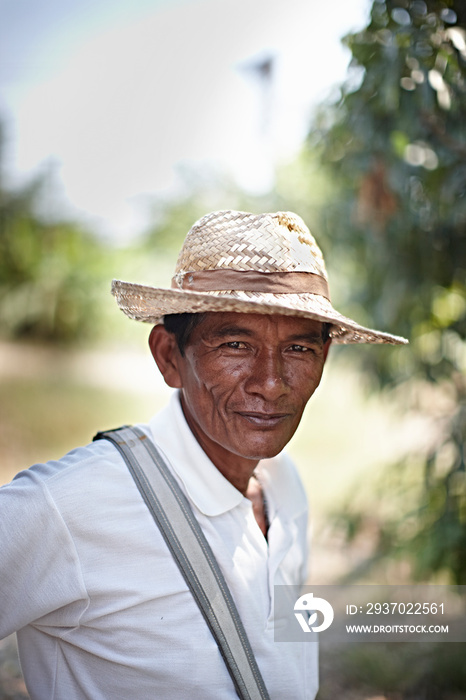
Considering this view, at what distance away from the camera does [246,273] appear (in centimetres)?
138

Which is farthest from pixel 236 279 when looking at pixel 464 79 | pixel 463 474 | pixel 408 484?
pixel 408 484

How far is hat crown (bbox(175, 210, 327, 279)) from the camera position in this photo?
139 cm

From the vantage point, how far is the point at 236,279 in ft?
4.51

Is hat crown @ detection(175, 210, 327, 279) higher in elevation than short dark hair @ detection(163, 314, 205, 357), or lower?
higher

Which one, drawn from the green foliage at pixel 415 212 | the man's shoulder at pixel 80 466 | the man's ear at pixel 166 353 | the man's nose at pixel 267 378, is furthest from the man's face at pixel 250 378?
the green foliage at pixel 415 212

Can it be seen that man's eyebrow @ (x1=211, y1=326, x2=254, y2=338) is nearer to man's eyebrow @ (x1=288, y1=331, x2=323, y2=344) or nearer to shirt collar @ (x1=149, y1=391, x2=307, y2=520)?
man's eyebrow @ (x1=288, y1=331, x2=323, y2=344)

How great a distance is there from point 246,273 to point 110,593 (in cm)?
77

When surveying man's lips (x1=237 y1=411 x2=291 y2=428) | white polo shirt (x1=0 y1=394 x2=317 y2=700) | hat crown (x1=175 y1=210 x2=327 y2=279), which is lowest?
white polo shirt (x1=0 y1=394 x2=317 y2=700)

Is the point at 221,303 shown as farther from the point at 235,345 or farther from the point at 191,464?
the point at 191,464

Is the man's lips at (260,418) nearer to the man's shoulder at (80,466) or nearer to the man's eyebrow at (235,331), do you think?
the man's eyebrow at (235,331)

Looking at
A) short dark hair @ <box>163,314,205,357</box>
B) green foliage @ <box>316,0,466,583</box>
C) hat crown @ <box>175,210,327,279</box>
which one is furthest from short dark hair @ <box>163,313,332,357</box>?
green foliage @ <box>316,0,466,583</box>

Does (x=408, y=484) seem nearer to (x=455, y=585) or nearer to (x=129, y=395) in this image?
(x=455, y=585)

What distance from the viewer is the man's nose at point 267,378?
139 centimetres

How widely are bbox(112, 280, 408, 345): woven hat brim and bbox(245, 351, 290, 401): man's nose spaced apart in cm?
11
